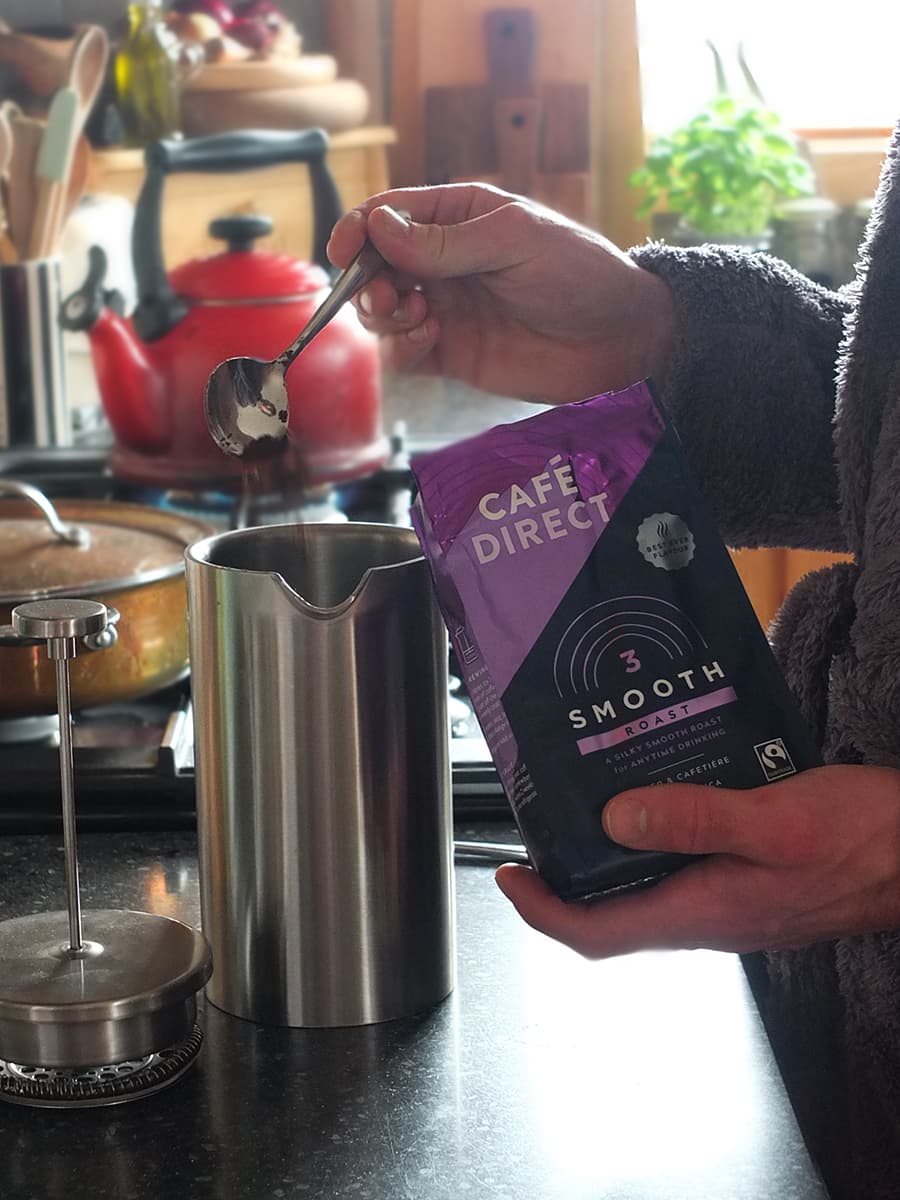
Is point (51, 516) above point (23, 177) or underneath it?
underneath

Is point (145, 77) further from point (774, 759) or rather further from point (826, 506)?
point (774, 759)

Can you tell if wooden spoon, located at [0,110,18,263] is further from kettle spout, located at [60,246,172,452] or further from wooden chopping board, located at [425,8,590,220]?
wooden chopping board, located at [425,8,590,220]

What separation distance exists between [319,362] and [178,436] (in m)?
0.15

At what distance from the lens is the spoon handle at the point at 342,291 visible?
680 mm

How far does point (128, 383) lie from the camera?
144 centimetres

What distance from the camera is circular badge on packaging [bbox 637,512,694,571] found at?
22.1 inches

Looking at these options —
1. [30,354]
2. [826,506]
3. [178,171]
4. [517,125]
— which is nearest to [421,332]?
[826,506]

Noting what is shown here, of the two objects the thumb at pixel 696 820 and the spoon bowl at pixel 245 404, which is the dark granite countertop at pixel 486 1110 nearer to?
the thumb at pixel 696 820

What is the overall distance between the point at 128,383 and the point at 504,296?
689 mm

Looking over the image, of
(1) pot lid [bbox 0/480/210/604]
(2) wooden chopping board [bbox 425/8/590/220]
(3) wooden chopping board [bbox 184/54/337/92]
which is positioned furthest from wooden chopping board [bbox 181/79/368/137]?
(1) pot lid [bbox 0/480/210/604]

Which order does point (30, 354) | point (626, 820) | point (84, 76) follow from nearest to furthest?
point (626, 820) → point (30, 354) → point (84, 76)

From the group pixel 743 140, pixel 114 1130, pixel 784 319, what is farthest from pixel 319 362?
pixel 743 140

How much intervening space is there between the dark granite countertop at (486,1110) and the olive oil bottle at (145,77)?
1.76 m

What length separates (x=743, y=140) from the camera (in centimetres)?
226
